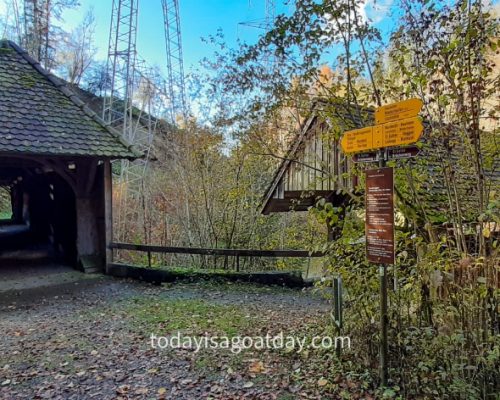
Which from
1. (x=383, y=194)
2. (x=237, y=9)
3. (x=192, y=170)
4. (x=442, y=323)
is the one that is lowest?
(x=442, y=323)

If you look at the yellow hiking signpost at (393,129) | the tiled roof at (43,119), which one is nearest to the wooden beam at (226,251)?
the tiled roof at (43,119)

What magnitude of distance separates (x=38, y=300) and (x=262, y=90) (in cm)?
473

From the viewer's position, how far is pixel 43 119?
6.77m

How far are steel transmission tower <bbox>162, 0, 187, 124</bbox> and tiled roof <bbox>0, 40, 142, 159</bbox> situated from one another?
8.05 ft

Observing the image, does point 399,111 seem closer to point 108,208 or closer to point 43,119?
point 108,208

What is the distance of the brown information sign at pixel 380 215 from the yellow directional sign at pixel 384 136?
20 cm

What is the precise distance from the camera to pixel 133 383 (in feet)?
→ 10.1

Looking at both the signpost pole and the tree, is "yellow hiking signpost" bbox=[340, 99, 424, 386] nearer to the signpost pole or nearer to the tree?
the signpost pole

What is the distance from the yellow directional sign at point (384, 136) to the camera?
247 cm

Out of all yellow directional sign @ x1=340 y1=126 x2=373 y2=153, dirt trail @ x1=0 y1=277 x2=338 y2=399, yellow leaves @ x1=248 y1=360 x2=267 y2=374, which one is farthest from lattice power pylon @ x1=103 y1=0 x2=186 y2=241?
yellow directional sign @ x1=340 y1=126 x2=373 y2=153

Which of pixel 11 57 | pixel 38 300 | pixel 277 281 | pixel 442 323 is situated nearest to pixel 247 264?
pixel 277 281

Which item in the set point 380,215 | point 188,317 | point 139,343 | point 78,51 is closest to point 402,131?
point 380,215

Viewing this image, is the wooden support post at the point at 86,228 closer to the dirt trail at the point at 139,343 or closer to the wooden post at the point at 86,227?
the wooden post at the point at 86,227

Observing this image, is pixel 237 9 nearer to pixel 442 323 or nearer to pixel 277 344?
pixel 277 344
